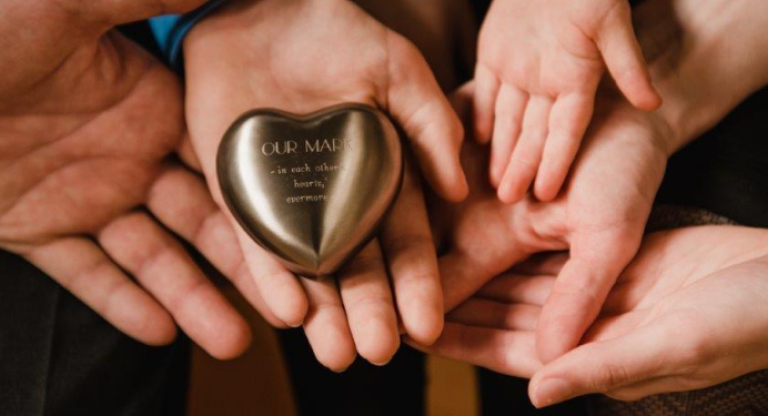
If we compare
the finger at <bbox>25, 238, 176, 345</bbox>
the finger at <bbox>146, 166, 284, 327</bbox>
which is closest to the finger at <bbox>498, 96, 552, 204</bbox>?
the finger at <bbox>146, 166, 284, 327</bbox>

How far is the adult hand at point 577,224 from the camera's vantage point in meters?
0.70

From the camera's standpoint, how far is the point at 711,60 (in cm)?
87

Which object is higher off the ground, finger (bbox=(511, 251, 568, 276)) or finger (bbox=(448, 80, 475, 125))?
finger (bbox=(448, 80, 475, 125))

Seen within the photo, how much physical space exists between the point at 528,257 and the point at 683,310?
0.82 ft

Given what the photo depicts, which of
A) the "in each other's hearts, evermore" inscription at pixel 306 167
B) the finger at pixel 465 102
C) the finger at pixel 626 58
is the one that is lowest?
the finger at pixel 465 102

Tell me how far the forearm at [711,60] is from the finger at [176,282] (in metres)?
0.60

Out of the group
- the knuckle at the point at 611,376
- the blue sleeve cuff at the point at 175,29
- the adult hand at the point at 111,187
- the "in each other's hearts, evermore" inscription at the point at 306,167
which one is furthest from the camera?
the blue sleeve cuff at the point at 175,29

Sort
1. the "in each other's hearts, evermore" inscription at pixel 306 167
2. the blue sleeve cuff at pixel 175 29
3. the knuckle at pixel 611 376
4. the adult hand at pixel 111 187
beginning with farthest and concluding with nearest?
the blue sleeve cuff at pixel 175 29 → the adult hand at pixel 111 187 → the "in each other's hearts, evermore" inscription at pixel 306 167 → the knuckle at pixel 611 376

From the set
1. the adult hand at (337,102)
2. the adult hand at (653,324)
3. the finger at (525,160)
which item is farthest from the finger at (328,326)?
the finger at (525,160)

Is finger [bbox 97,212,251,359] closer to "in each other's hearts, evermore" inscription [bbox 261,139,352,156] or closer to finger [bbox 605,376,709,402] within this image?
"in each other's hearts, evermore" inscription [bbox 261,139,352,156]

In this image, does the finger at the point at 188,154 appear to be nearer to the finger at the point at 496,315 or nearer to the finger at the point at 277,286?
the finger at the point at 277,286

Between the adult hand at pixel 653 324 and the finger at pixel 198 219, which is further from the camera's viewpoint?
the finger at pixel 198 219

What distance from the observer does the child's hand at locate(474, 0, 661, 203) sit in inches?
28.2

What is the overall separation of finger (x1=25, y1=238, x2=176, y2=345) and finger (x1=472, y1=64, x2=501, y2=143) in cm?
47
